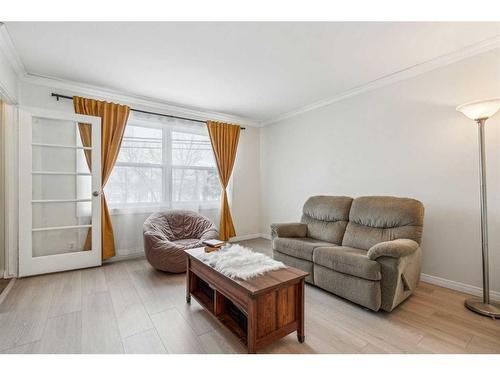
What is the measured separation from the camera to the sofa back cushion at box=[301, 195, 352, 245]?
282cm

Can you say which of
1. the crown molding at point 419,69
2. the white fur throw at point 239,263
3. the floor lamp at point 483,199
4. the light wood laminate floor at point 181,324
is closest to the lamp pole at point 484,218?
the floor lamp at point 483,199

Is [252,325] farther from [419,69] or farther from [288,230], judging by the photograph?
[419,69]

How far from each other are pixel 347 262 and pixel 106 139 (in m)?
3.35

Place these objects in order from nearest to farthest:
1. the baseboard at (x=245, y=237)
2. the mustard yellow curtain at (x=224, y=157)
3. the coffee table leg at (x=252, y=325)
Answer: the coffee table leg at (x=252, y=325), the mustard yellow curtain at (x=224, y=157), the baseboard at (x=245, y=237)

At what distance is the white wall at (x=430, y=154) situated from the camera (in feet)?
7.46

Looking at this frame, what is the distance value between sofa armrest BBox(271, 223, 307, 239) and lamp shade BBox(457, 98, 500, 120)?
2010 millimetres

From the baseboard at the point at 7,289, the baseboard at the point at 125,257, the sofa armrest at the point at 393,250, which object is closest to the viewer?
the sofa armrest at the point at 393,250

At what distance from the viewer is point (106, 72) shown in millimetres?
2729

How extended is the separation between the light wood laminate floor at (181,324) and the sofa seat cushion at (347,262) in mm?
329

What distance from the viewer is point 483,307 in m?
1.98

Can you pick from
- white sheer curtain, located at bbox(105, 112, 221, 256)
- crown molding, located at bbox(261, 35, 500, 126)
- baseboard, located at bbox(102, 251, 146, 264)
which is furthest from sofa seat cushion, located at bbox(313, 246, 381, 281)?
baseboard, located at bbox(102, 251, 146, 264)

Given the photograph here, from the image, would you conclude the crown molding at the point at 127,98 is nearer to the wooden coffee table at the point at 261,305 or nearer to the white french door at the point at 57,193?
the white french door at the point at 57,193

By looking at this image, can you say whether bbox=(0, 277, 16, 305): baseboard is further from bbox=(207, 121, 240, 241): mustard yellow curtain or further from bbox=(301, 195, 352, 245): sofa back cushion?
bbox=(301, 195, 352, 245): sofa back cushion

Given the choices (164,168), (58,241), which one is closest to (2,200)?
(58,241)
